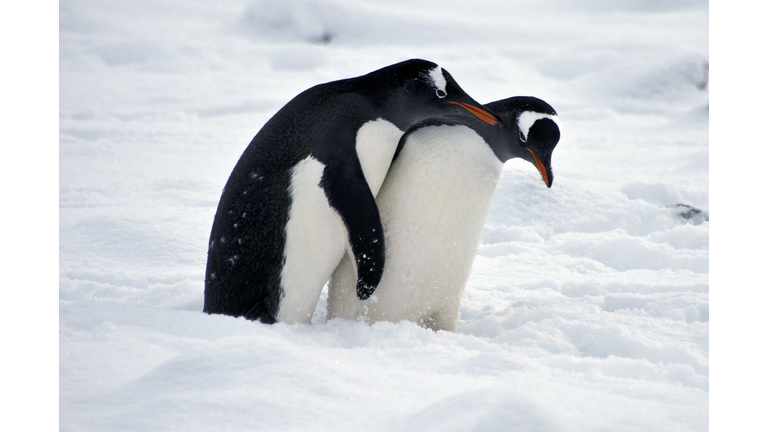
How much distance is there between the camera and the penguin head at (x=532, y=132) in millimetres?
1793

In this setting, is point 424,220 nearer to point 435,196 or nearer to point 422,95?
point 435,196

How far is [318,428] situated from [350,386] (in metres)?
0.13

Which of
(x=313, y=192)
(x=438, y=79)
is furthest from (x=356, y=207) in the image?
(x=438, y=79)

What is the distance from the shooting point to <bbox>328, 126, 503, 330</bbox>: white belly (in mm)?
1826

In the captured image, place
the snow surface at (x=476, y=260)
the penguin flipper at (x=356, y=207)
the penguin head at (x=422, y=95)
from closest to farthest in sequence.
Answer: the snow surface at (x=476, y=260)
the penguin flipper at (x=356, y=207)
the penguin head at (x=422, y=95)

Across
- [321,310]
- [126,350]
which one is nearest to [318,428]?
[126,350]

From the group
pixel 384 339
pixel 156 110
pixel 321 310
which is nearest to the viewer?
pixel 384 339

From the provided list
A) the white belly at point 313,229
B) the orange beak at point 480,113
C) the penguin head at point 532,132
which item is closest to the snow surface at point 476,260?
the white belly at point 313,229

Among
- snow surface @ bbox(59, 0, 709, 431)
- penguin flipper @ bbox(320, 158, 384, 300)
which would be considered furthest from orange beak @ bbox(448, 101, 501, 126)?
snow surface @ bbox(59, 0, 709, 431)

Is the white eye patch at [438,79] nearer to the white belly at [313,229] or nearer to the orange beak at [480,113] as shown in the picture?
the orange beak at [480,113]

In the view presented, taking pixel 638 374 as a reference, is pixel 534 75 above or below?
above

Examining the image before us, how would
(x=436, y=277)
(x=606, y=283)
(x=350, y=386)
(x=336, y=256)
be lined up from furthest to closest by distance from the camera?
(x=606, y=283)
(x=436, y=277)
(x=336, y=256)
(x=350, y=386)

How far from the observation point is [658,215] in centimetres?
330
